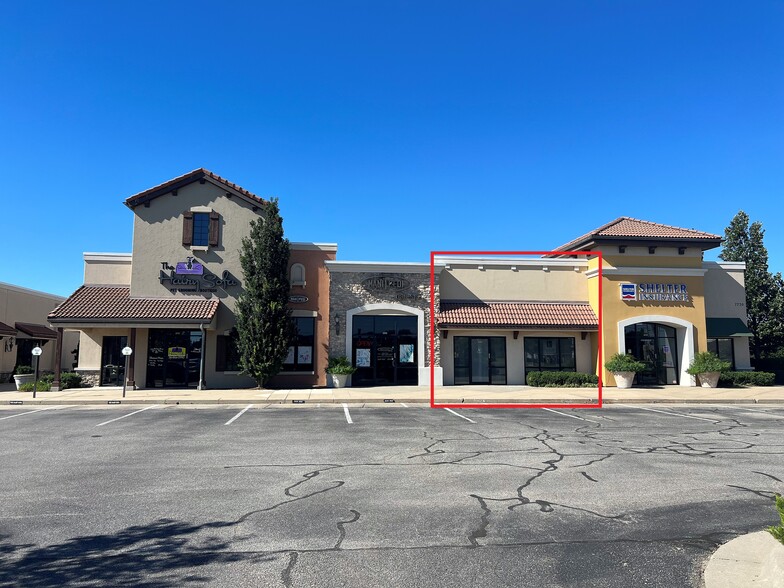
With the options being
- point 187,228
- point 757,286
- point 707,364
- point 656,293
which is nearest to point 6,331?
point 187,228

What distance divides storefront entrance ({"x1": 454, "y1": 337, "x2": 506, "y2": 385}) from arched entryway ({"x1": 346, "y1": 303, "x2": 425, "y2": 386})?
A: 2.00 meters

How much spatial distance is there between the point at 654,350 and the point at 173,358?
21717 mm

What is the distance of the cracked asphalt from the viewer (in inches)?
186

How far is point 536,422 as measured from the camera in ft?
45.9

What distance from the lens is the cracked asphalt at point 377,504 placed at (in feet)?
15.5

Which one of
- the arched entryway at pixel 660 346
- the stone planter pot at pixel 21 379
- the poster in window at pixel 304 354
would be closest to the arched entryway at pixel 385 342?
the poster in window at pixel 304 354

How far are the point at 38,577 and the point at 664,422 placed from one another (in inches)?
540

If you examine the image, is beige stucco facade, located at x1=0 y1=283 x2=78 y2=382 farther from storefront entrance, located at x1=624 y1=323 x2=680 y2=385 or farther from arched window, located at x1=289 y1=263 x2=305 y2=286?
storefront entrance, located at x1=624 y1=323 x2=680 y2=385

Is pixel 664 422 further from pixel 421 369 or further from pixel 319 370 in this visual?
pixel 319 370

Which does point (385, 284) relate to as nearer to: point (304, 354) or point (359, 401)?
point (304, 354)

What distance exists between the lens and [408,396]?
20203 millimetres

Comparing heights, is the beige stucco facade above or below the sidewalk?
above

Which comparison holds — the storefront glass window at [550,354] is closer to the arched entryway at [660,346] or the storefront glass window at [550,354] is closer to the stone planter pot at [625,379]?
the stone planter pot at [625,379]

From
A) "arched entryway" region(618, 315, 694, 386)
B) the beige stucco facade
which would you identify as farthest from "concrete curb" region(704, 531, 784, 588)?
the beige stucco facade
